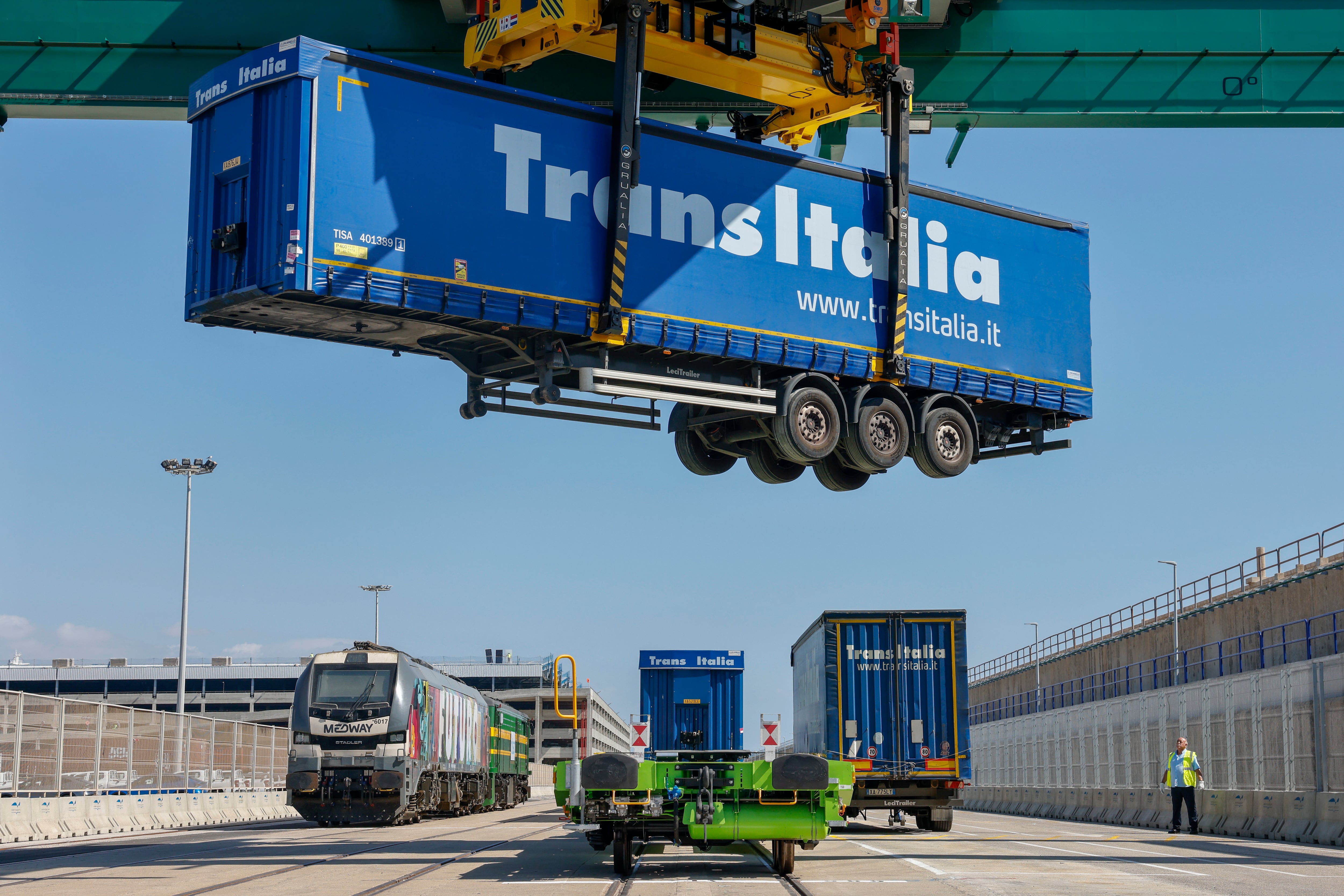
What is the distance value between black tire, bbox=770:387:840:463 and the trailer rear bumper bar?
0.21 metres

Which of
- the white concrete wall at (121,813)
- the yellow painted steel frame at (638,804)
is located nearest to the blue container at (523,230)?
the yellow painted steel frame at (638,804)

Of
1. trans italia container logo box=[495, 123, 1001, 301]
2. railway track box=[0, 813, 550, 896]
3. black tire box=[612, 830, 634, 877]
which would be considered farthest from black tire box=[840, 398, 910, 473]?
railway track box=[0, 813, 550, 896]

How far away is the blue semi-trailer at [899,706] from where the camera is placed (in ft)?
71.2

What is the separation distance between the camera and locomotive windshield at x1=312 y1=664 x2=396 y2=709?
82.3 ft

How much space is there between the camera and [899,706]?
71.7 feet

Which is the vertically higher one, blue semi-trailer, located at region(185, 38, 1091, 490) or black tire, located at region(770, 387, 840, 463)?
blue semi-trailer, located at region(185, 38, 1091, 490)

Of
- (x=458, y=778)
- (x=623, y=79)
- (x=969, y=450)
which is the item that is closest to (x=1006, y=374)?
(x=969, y=450)

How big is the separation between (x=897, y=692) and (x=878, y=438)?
550 cm

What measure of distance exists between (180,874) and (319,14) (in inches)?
385

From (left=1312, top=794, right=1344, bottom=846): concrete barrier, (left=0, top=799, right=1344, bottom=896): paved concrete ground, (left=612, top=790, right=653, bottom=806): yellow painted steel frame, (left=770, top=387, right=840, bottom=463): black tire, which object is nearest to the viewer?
(left=0, top=799, right=1344, bottom=896): paved concrete ground

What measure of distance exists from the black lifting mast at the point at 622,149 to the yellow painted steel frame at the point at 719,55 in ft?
1.03

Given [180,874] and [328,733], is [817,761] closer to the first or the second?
[180,874]

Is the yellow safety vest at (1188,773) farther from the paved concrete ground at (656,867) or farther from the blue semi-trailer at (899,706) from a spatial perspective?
the blue semi-trailer at (899,706)

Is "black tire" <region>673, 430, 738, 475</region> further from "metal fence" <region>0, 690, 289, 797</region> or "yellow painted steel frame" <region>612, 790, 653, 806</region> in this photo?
"metal fence" <region>0, 690, 289, 797</region>
